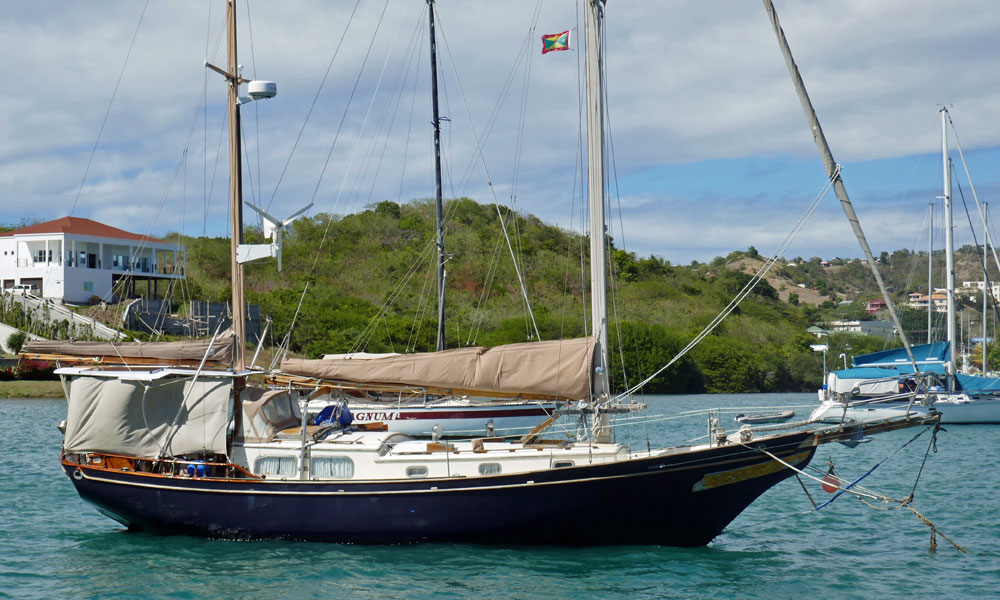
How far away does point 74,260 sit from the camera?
7156cm

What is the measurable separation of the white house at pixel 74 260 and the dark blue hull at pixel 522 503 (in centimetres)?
5702

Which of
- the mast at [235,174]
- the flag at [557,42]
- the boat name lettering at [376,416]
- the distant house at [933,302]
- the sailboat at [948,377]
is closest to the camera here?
the mast at [235,174]

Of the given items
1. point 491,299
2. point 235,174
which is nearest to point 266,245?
point 235,174

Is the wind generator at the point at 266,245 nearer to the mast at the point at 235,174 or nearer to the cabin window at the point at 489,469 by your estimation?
the mast at the point at 235,174

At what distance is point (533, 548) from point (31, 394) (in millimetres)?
47244

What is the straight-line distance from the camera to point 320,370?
19.2 m

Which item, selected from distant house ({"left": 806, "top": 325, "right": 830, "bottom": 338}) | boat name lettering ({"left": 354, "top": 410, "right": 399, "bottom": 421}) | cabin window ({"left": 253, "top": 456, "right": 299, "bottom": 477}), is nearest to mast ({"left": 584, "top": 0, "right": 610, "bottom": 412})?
cabin window ({"left": 253, "top": 456, "right": 299, "bottom": 477})

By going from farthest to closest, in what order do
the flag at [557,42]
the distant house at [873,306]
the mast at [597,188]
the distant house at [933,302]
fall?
the distant house at [873,306] < the distant house at [933,302] < the flag at [557,42] < the mast at [597,188]

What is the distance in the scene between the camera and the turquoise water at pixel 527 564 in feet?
48.2

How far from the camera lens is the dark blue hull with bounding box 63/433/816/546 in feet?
52.1

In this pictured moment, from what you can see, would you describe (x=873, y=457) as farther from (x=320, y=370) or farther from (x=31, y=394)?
(x=31, y=394)

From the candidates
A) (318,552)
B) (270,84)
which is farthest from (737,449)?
(270,84)

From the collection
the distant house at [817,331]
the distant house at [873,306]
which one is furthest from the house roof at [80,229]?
the distant house at [873,306]

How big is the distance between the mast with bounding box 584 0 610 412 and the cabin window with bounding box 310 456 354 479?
5.03 meters
